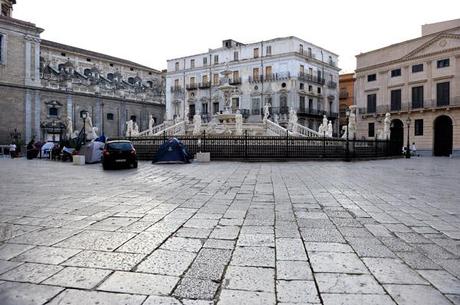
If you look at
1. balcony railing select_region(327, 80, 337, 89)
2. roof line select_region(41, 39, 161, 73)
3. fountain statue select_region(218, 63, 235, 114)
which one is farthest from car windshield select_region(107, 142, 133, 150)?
balcony railing select_region(327, 80, 337, 89)

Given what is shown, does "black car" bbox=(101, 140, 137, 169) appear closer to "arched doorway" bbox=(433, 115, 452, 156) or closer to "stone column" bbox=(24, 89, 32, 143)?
"stone column" bbox=(24, 89, 32, 143)

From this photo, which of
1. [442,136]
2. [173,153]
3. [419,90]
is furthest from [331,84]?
[173,153]

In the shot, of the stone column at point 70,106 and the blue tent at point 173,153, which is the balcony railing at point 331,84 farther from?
the blue tent at point 173,153

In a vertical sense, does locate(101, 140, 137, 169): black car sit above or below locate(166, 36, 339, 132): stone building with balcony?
below

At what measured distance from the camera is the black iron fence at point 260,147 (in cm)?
1997

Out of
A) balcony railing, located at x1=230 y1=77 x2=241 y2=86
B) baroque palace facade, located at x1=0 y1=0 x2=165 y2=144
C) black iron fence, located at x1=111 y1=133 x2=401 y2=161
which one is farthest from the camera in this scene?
balcony railing, located at x1=230 y1=77 x2=241 y2=86

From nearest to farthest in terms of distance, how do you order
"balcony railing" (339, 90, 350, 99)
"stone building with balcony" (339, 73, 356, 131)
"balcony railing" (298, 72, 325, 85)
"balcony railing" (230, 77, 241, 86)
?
"balcony railing" (298, 72, 325, 85), "balcony railing" (230, 77, 241, 86), "stone building with balcony" (339, 73, 356, 131), "balcony railing" (339, 90, 350, 99)

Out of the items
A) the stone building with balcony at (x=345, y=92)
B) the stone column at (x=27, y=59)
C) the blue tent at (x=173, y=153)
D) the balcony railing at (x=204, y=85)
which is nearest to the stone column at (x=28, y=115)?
the stone column at (x=27, y=59)

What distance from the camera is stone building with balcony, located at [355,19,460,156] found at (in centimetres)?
3503

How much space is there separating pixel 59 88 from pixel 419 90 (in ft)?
138

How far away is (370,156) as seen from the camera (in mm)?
23203

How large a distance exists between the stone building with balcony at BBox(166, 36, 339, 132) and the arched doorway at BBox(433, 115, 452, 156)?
16.1m

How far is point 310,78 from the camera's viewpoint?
48688 millimetres

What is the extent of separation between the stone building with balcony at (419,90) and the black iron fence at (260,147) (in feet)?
50.3
